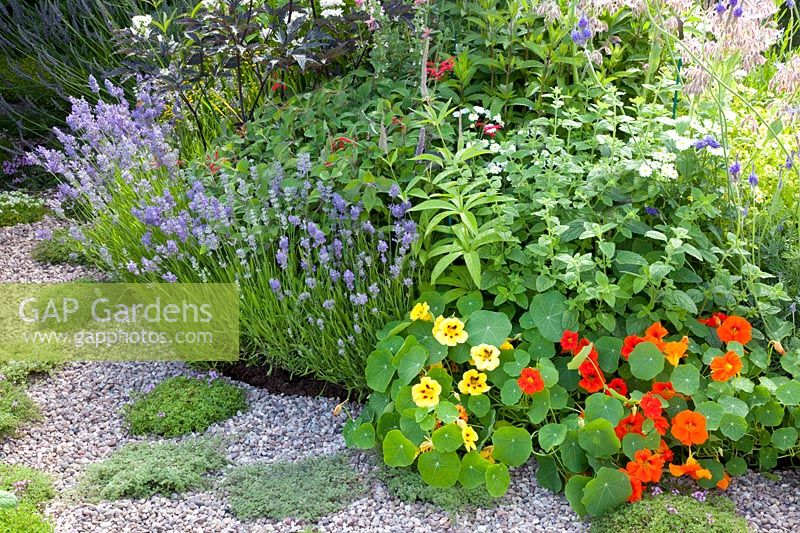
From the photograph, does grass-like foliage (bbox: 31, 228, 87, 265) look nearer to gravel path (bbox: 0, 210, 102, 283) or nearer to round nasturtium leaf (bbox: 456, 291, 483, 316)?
gravel path (bbox: 0, 210, 102, 283)

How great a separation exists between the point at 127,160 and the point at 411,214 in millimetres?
1468

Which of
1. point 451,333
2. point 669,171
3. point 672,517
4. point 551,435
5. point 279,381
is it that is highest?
point 669,171

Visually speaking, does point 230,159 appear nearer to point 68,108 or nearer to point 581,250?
point 581,250

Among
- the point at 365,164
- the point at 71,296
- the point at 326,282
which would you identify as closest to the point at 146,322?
the point at 71,296

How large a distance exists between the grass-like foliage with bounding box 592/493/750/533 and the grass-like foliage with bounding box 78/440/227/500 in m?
1.31

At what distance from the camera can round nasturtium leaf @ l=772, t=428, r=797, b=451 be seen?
2594 mm

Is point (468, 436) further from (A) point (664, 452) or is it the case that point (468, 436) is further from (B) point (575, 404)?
(A) point (664, 452)

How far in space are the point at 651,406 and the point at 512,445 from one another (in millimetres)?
441

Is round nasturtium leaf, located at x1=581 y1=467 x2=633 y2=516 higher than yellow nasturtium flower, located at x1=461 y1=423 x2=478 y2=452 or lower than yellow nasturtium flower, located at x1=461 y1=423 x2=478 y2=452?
lower

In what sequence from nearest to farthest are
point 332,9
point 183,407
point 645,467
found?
point 645,467
point 183,407
point 332,9

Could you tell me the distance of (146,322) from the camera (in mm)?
3680

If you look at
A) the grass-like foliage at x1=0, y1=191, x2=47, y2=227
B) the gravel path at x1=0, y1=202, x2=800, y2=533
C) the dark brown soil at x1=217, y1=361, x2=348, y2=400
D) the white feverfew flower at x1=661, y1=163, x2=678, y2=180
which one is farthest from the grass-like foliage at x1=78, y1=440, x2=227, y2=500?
the grass-like foliage at x1=0, y1=191, x2=47, y2=227

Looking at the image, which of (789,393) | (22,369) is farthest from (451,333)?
(22,369)

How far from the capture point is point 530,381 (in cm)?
262
